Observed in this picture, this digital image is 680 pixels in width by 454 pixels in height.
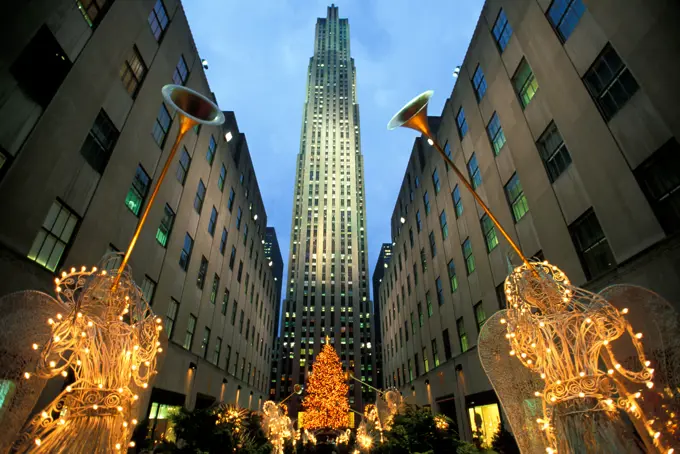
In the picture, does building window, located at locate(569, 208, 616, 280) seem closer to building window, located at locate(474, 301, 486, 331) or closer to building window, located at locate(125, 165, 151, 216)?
building window, located at locate(474, 301, 486, 331)

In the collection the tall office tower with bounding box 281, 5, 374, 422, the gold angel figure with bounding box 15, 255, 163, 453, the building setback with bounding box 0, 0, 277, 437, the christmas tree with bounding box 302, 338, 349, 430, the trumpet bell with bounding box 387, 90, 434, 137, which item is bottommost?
the gold angel figure with bounding box 15, 255, 163, 453

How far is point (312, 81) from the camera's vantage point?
13950cm

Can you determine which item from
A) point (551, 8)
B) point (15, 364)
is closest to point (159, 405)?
point (15, 364)

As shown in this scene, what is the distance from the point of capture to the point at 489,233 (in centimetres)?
2002

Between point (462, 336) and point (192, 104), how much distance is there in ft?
72.7

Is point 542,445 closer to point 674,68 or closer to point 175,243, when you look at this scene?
point 674,68

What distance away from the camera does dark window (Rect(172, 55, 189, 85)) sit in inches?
779

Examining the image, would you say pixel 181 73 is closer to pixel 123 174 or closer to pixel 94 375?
pixel 123 174

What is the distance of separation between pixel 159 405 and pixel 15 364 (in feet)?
44.4

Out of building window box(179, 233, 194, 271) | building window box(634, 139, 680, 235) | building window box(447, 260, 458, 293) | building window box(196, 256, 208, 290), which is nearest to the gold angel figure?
building window box(634, 139, 680, 235)

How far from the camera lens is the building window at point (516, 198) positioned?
16.3 metres

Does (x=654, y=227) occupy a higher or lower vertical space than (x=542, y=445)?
higher

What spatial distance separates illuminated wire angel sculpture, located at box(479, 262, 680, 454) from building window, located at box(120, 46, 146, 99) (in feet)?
55.1

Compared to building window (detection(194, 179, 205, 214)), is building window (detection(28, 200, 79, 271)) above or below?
below
